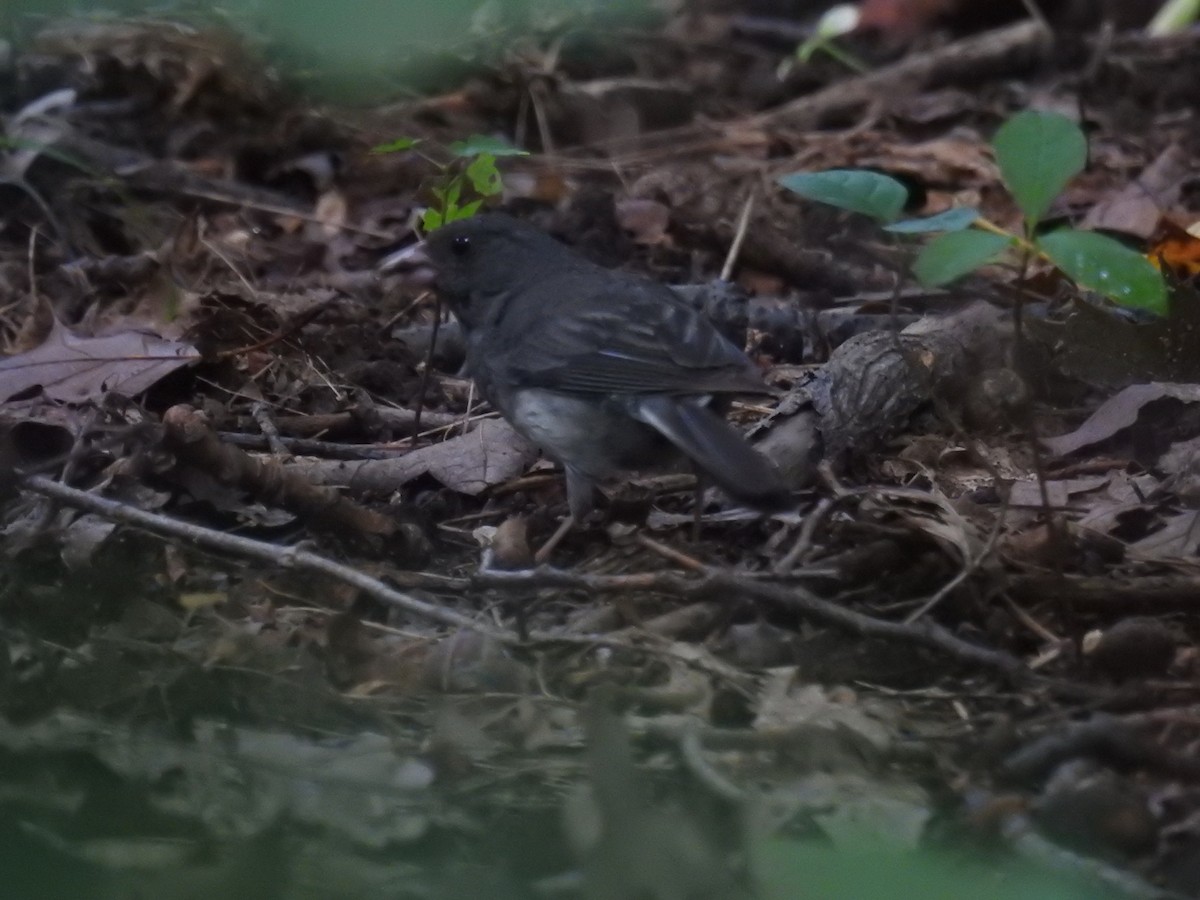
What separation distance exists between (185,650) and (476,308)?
1812mm

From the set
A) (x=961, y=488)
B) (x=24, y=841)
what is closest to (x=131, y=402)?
(x=961, y=488)

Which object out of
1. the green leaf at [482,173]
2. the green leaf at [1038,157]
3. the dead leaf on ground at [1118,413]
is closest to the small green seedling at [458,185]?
the green leaf at [482,173]

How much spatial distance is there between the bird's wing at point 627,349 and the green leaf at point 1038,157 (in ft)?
3.69

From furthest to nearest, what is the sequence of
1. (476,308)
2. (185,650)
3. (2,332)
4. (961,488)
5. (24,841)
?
(2,332) < (476,308) < (961,488) < (185,650) < (24,841)

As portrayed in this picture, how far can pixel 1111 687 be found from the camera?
2.99 m

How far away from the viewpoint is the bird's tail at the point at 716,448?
3406 mm

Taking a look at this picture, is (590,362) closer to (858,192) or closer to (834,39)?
(858,192)

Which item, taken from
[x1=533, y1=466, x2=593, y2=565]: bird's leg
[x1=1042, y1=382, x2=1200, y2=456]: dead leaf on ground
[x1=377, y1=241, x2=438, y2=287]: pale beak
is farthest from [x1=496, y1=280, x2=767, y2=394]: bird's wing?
[x1=1042, y1=382, x2=1200, y2=456]: dead leaf on ground

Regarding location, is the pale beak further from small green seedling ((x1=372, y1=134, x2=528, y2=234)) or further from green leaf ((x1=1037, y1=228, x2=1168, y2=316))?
green leaf ((x1=1037, y1=228, x2=1168, y2=316))

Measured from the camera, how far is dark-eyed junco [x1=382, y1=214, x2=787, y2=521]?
371 cm

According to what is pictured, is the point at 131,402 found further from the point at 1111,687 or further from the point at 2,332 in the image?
the point at 1111,687

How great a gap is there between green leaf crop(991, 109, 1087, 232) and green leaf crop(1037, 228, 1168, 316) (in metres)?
0.07

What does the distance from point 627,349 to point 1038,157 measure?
1.64 meters

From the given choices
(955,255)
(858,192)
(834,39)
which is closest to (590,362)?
(858,192)
